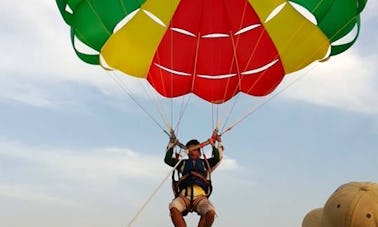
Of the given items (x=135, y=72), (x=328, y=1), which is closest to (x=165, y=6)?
(x=135, y=72)

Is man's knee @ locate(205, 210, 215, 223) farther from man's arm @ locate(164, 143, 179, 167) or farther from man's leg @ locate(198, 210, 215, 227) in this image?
man's arm @ locate(164, 143, 179, 167)

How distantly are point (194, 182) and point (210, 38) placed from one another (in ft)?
10.4

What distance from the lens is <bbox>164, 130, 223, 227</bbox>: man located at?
7.63 metres

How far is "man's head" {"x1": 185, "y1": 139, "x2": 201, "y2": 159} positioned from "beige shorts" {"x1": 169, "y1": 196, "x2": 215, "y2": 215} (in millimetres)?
653

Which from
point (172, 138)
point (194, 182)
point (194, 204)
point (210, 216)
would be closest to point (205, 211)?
point (210, 216)

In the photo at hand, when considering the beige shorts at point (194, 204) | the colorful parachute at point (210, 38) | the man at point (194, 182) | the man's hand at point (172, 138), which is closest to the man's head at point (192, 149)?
the man at point (194, 182)

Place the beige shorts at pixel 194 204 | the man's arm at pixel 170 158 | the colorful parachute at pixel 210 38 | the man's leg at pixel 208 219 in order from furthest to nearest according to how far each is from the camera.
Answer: the colorful parachute at pixel 210 38, the man's arm at pixel 170 158, the beige shorts at pixel 194 204, the man's leg at pixel 208 219

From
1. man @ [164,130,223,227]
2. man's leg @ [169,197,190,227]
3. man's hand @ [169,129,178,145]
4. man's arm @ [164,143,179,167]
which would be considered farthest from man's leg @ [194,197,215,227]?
man's hand @ [169,129,178,145]

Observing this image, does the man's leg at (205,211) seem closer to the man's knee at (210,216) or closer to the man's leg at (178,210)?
the man's knee at (210,216)

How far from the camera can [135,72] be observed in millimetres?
9625

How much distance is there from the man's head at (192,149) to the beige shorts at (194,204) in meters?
0.65

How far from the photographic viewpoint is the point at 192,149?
815 centimetres

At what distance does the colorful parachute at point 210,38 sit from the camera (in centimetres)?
920

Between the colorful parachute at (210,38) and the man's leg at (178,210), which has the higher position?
the colorful parachute at (210,38)
